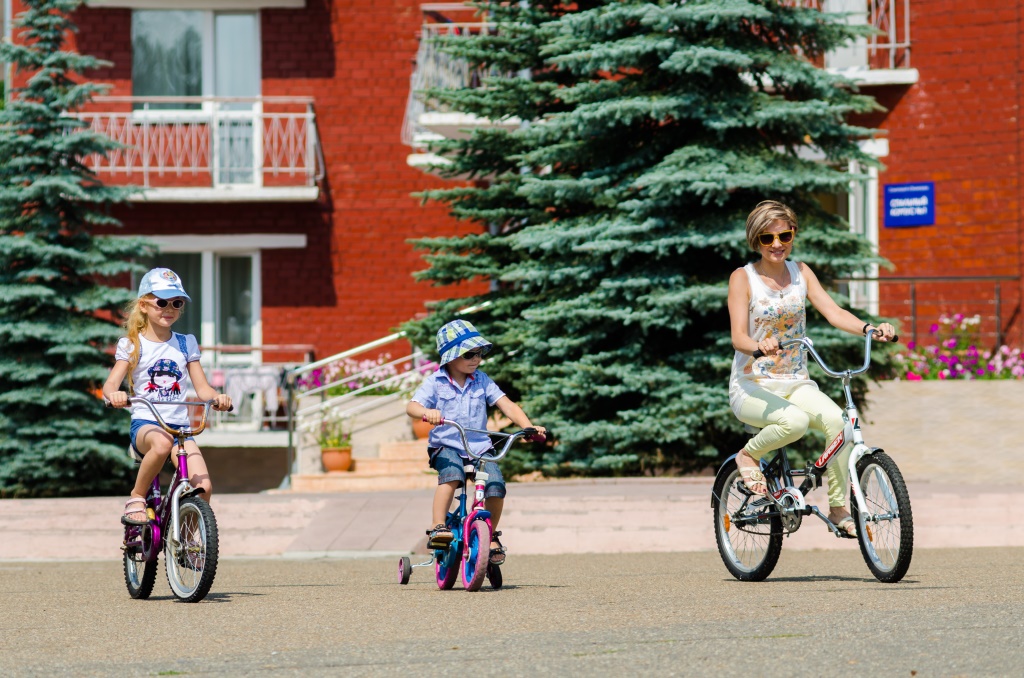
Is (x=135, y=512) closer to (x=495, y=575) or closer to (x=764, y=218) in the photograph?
(x=495, y=575)

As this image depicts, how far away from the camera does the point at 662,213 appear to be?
560 inches

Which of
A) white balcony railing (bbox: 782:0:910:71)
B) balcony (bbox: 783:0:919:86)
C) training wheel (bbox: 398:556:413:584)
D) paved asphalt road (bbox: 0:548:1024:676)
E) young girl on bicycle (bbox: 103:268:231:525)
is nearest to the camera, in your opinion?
paved asphalt road (bbox: 0:548:1024:676)

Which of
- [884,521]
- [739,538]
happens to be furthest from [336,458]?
[884,521]

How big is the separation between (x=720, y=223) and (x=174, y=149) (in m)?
10.6

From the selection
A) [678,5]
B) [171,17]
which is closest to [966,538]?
[678,5]

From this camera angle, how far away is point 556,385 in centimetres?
1416

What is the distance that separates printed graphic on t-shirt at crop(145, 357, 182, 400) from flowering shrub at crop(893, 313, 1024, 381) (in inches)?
417

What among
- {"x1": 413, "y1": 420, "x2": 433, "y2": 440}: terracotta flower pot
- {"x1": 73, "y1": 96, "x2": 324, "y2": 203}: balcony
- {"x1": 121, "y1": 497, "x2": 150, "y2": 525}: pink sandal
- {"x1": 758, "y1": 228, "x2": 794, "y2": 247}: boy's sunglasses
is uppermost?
{"x1": 73, "y1": 96, "x2": 324, "y2": 203}: balcony

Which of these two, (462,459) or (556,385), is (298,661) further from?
(556,385)

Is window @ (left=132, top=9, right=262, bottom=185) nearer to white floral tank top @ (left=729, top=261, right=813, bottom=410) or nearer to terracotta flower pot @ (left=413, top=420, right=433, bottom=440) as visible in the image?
terracotta flower pot @ (left=413, top=420, right=433, bottom=440)

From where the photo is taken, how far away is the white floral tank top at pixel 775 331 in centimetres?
793

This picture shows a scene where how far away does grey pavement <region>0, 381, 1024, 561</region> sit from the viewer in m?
11.5

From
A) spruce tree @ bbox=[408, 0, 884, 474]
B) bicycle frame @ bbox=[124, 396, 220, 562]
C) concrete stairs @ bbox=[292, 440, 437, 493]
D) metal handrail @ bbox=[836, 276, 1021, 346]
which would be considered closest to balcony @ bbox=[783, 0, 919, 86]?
metal handrail @ bbox=[836, 276, 1021, 346]

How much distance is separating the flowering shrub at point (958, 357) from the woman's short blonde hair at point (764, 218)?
9.33m
